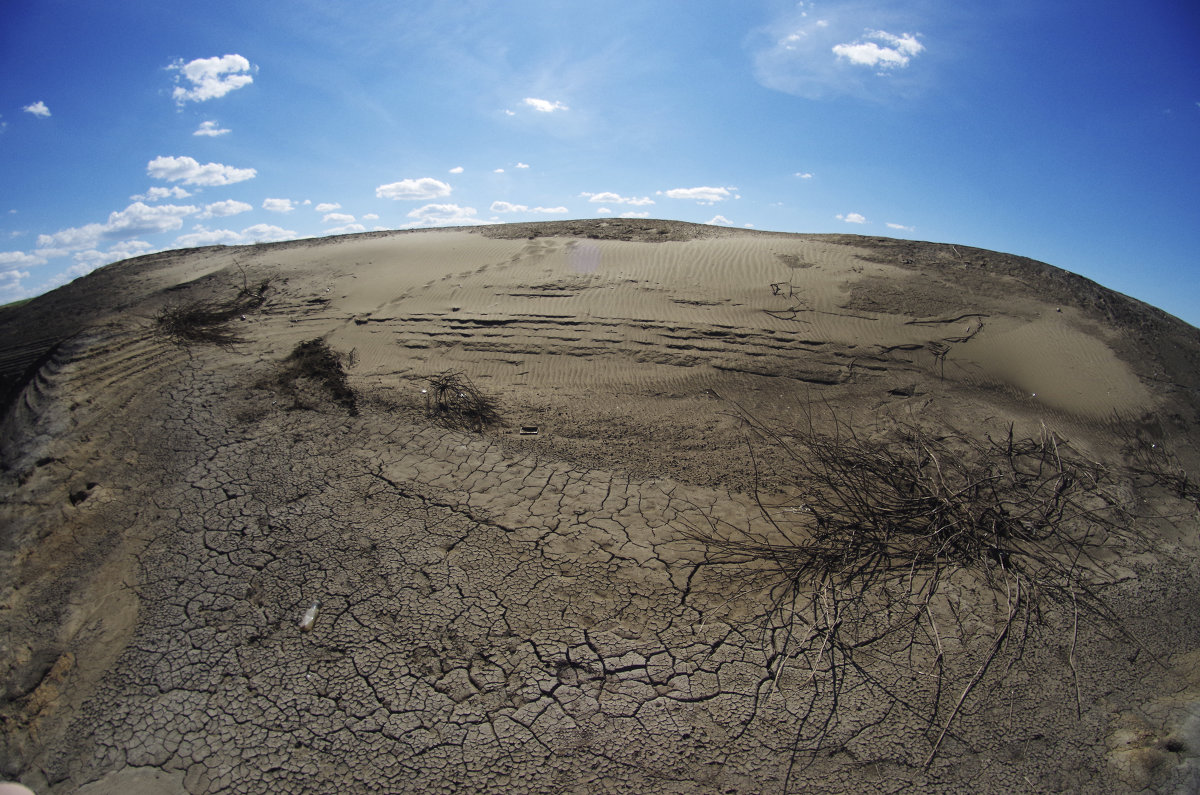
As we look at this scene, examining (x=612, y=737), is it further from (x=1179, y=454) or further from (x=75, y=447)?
(x=1179, y=454)

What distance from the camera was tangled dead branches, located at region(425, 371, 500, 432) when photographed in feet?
16.4

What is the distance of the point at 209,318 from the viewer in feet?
23.4

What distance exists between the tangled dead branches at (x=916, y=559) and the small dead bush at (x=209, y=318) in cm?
646

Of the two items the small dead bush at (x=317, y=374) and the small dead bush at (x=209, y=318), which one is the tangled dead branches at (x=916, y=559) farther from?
the small dead bush at (x=209, y=318)

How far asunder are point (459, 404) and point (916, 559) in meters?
4.01

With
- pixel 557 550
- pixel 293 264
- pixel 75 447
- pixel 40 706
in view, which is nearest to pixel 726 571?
pixel 557 550

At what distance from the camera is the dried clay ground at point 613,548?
246 cm

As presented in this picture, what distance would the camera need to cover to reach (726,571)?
11.0ft

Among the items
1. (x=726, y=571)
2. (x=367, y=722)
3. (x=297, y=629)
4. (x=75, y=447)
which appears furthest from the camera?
(x=75, y=447)

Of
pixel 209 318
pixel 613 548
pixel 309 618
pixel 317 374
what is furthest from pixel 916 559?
pixel 209 318

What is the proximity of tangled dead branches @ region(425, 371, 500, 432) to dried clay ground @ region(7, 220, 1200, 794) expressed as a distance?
50 millimetres

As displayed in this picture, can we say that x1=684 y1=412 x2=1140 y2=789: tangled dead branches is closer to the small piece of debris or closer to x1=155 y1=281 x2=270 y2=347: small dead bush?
the small piece of debris

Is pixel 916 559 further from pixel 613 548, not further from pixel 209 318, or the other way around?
pixel 209 318

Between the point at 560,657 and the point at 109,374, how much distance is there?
5854 mm
